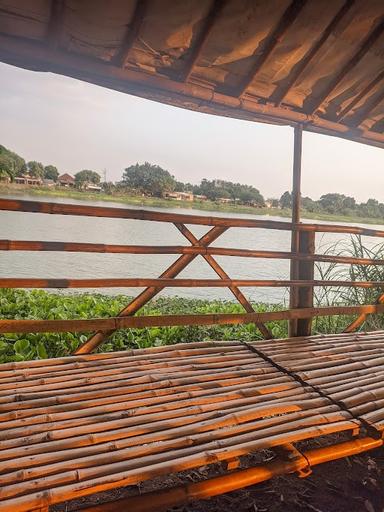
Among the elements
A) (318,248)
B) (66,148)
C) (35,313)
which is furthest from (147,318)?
(66,148)

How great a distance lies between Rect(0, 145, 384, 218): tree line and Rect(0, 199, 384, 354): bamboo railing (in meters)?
2.32

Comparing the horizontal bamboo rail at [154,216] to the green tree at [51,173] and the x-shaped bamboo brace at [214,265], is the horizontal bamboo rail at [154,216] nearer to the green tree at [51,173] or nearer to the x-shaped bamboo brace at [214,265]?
the x-shaped bamboo brace at [214,265]

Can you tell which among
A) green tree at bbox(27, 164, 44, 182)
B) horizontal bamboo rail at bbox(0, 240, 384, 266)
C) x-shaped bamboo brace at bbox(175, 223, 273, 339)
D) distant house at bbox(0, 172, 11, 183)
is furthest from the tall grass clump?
green tree at bbox(27, 164, 44, 182)

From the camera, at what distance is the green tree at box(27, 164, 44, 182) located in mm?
6138

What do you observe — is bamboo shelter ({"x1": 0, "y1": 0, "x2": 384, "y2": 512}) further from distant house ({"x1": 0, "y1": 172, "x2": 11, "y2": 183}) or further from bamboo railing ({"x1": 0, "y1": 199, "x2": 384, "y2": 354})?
distant house ({"x1": 0, "y1": 172, "x2": 11, "y2": 183})

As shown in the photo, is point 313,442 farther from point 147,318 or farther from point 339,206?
point 339,206

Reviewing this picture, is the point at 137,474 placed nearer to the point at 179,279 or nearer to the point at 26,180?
the point at 179,279

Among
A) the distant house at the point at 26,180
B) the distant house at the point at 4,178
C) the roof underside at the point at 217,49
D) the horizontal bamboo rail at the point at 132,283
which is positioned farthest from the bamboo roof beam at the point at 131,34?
the distant house at the point at 26,180

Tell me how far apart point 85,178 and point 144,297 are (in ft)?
16.9

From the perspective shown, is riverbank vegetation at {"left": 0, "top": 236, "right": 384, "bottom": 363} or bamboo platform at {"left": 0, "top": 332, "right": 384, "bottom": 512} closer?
bamboo platform at {"left": 0, "top": 332, "right": 384, "bottom": 512}

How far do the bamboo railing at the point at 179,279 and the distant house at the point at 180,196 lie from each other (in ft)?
10.1

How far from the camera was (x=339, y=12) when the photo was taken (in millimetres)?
1956

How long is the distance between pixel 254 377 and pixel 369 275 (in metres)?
2.60

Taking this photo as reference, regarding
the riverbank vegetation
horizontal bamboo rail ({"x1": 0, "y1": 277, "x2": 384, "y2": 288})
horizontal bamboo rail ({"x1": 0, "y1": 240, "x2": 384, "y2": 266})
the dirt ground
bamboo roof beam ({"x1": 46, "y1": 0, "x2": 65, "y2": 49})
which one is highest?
bamboo roof beam ({"x1": 46, "y1": 0, "x2": 65, "y2": 49})
